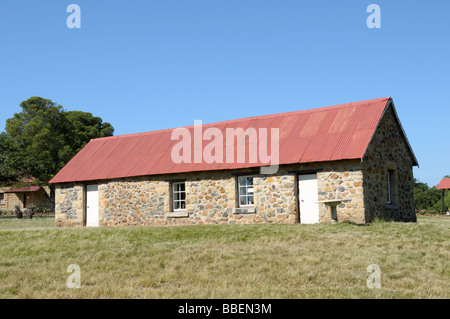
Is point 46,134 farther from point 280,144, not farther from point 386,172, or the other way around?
point 386,172

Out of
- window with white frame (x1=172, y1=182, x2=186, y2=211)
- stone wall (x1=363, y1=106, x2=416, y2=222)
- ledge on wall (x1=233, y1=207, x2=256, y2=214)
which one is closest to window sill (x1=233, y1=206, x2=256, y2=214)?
ledge on wall (x1=233, y1=207, x2=256, y2=214)

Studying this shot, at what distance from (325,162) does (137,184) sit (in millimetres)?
8557

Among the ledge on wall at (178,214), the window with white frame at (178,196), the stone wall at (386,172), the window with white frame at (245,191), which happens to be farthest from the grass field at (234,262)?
the window with white frame at (178,196)

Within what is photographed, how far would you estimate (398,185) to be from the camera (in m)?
19.4

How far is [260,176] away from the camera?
18.1 m

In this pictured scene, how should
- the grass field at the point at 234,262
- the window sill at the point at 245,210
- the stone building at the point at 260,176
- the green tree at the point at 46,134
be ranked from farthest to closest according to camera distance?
1. the green tree at the point at 46,134
2. the window sill at the point at 245,210
3. the stone building at the point at 260,176
4. the grass field at the point at 234,262

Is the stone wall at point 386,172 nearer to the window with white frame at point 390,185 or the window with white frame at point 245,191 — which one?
the window with white frame at point 390,185

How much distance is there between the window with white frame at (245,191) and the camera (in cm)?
1853

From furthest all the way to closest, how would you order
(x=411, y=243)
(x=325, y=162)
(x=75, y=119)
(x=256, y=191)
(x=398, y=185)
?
(x=75, y=119)
(x=398, y=185)
(x=256, y=191)
(x=325, y=162)
(x=411, y=243)

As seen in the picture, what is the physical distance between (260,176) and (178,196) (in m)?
4.10

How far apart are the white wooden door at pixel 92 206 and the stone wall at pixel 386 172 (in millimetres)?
12456

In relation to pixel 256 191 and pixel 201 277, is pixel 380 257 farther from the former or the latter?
pixel 256 191
